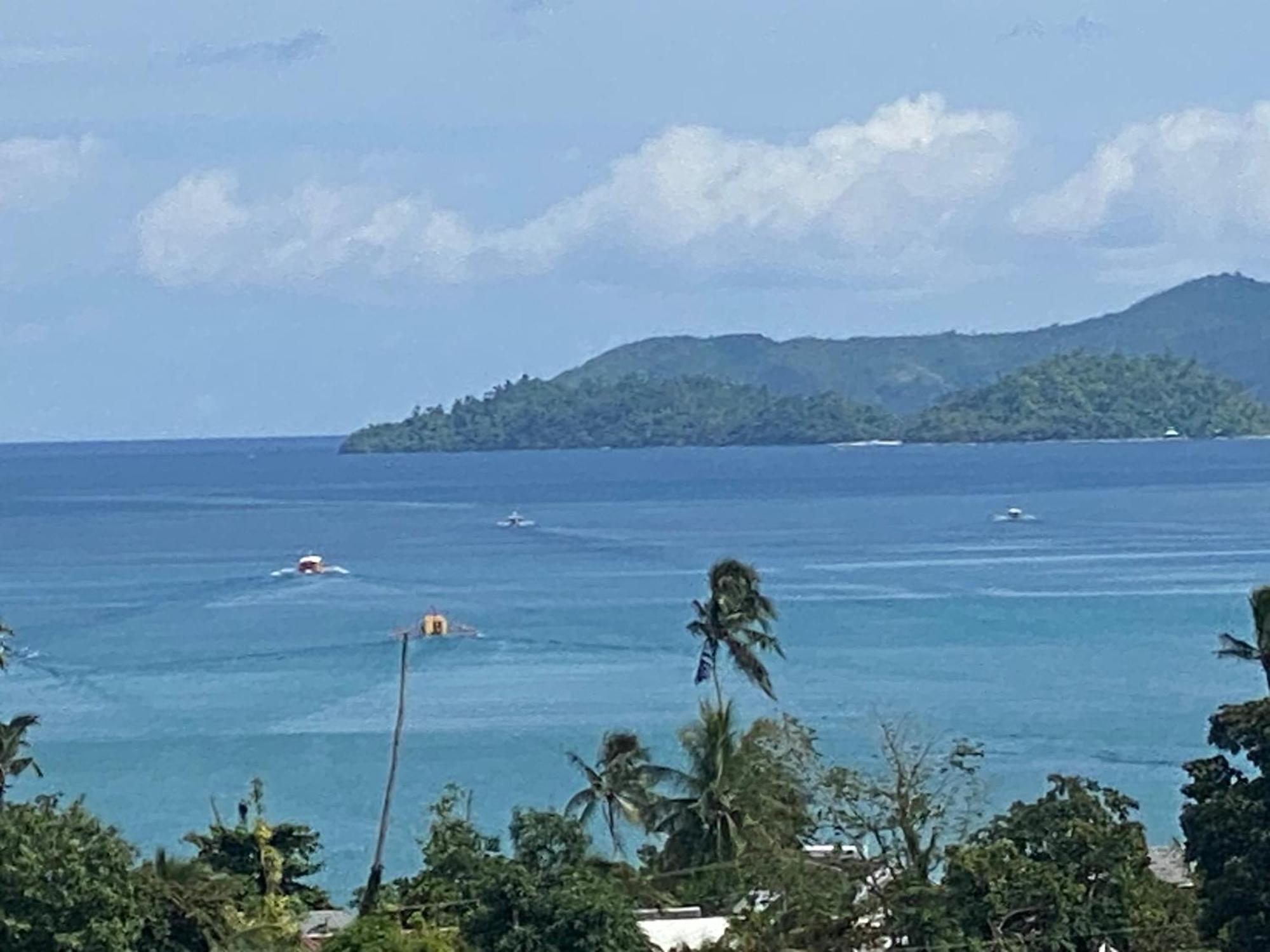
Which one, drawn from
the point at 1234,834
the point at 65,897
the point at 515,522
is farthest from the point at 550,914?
the point at 515,522

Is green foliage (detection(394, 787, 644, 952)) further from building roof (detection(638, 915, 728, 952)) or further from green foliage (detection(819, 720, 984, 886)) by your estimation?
green foliage (detection(819, 720, 984, 886))

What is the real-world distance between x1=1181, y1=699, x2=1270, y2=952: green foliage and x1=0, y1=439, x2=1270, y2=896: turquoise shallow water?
24.7 metres

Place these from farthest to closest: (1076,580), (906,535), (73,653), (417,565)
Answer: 1. (906,535)
2. (417,565)
3. (1076,580)
4. (73,653)

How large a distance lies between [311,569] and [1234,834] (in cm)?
9160

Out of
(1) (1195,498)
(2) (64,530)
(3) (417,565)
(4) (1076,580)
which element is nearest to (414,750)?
(4) (1076,580)

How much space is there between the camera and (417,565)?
123938 mm

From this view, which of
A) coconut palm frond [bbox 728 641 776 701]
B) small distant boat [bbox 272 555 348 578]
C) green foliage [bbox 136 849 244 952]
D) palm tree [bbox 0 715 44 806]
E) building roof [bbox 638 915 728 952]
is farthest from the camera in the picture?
small distant boat [bbox 272 555 348 578]

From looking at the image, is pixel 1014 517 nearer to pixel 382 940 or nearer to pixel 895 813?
pixel 895 813

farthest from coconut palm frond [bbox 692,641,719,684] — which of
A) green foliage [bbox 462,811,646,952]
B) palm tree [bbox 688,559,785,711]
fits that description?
green foliage [bbox 462,811,646,952]

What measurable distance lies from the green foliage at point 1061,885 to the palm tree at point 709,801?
848 cm

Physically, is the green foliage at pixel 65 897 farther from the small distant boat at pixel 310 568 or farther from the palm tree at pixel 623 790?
the small distant boat at pixel 310 568

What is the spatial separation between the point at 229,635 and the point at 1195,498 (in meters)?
98.2

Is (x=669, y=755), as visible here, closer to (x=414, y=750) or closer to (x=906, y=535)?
(x=414, y=750)

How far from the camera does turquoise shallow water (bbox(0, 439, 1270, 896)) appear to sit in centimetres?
6512
